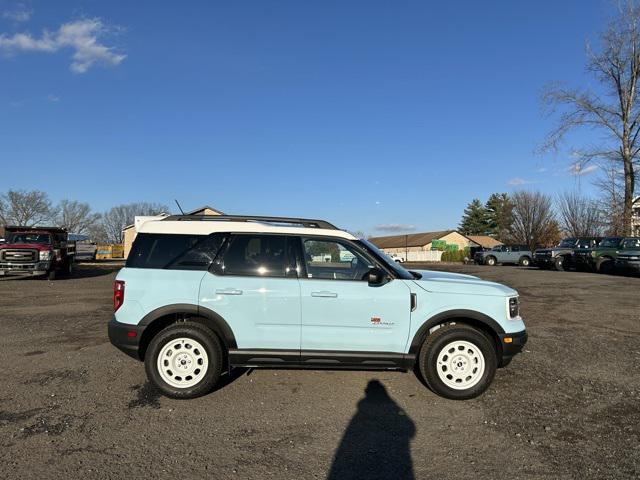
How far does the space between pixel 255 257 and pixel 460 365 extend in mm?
2555

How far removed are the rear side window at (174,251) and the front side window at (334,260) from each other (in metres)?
1.04

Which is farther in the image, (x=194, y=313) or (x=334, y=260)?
(x=334, y=260)

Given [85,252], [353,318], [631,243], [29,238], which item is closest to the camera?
[353,318]

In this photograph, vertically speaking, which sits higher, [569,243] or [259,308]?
[569,243]

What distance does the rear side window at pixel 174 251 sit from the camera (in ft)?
15.9

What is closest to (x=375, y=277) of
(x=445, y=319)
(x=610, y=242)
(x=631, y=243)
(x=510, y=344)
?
(x=445, y=319)

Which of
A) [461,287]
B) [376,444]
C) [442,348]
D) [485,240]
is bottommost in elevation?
[376,444]

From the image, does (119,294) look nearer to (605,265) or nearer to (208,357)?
(208,357)

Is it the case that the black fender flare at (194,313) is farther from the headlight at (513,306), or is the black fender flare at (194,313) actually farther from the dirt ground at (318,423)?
the headlight at (513,306)

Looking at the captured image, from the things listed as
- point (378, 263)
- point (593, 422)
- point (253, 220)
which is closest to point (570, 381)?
point (593, 422)

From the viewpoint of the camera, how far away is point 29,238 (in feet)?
61.6

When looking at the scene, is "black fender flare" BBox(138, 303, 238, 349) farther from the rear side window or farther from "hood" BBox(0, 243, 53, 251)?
"hood" BBox(0, 243, 53, 251)

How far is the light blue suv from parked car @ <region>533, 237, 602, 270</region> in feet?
81.2

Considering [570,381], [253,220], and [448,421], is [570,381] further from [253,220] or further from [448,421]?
[253,220]
